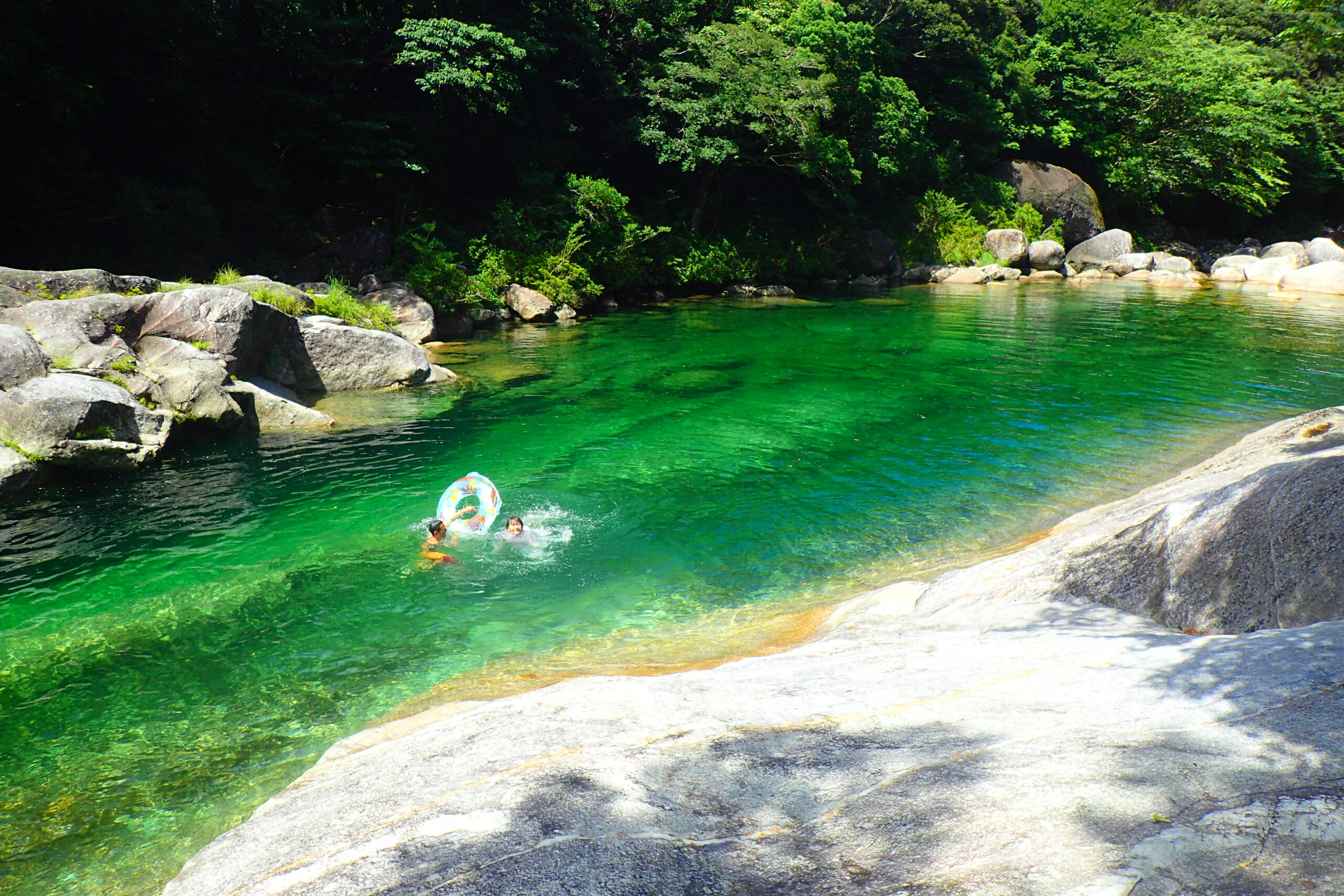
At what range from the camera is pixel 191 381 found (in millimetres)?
13383

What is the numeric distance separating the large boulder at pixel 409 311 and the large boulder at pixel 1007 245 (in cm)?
2888

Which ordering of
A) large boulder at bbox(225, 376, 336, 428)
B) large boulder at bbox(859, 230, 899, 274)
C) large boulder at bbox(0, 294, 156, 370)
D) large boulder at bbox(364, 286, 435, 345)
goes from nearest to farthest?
1. large boulder at bbox(0, 294, 156, 370)
2. large boulder at bbox(225, 376, 336, 428)
3. large boulder at bbox(364, 286, 435, 345)
4. large boulder at bbox(859, 230, 899, 274)

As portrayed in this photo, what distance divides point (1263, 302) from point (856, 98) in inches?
679

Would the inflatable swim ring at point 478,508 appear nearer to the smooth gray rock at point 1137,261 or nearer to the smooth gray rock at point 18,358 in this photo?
the smooth gray rock at point 18,358

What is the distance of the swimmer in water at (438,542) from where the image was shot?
9.41 metres

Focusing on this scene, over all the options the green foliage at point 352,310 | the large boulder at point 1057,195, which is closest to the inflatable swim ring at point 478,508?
the green foliage at point 352,310

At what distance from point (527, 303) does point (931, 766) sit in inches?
944

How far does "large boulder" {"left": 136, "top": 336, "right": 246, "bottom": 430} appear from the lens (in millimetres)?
13227

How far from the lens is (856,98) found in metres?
34.0

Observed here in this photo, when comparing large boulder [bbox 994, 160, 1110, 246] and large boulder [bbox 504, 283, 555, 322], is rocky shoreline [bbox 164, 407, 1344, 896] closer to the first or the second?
large boulder [bbox 504, 283, 555, 322]

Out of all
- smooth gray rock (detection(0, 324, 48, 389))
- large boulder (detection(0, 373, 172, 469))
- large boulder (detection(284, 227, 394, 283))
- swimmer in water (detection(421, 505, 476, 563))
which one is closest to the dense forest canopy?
large boulder (detection(284, 227, 394, 283))

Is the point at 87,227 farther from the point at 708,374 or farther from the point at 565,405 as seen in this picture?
the point at 708,374

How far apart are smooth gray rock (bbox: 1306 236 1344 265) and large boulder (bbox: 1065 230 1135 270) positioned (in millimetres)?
7767

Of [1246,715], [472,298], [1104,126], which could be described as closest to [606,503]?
[1246,715]
